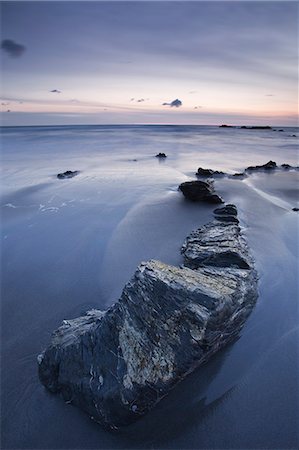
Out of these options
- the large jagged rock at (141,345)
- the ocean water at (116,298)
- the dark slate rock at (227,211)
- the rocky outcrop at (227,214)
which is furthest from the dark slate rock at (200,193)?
the large jagged rock at (141,345)

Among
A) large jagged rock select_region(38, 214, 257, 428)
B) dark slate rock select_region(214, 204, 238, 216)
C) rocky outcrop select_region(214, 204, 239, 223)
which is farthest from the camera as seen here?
dark slate rock select_region(214, 204, 238, 216)

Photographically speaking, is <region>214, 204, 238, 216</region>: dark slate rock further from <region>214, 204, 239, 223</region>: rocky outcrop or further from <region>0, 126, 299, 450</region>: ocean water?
<region>0, 126, 299, 450</region>: ocean water

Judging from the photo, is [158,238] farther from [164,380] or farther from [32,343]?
[164,380]

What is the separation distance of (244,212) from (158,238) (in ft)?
13.0

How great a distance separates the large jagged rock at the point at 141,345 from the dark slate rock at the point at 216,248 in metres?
1.77

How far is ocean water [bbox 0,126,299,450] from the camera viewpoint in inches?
143

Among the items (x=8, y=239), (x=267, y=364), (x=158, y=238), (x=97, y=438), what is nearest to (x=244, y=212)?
(x=158, y=238)

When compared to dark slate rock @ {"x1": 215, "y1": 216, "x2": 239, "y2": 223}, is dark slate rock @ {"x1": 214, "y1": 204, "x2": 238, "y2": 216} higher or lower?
higher

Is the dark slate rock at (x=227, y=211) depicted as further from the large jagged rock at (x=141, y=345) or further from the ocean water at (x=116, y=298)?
the large jagged rock at (x=141, y=345)

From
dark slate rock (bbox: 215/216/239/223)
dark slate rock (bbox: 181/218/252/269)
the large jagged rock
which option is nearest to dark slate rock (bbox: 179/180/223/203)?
dark slate rock (bbox: 215/216/239/223)

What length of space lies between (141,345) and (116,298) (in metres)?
2.19

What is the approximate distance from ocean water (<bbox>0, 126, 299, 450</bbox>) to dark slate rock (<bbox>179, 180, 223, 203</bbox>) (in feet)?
1.40

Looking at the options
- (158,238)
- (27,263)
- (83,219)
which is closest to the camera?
(27,263)

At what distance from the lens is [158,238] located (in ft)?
27.5
